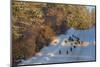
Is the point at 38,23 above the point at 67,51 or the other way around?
above

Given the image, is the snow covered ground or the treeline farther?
the snow covered ground

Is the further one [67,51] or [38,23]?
[67,51]

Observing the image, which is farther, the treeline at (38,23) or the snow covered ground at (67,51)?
the snow covered ground at (67,51)

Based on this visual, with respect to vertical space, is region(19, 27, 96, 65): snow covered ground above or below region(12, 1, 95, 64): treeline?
below

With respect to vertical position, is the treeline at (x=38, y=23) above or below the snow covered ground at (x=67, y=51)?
above
